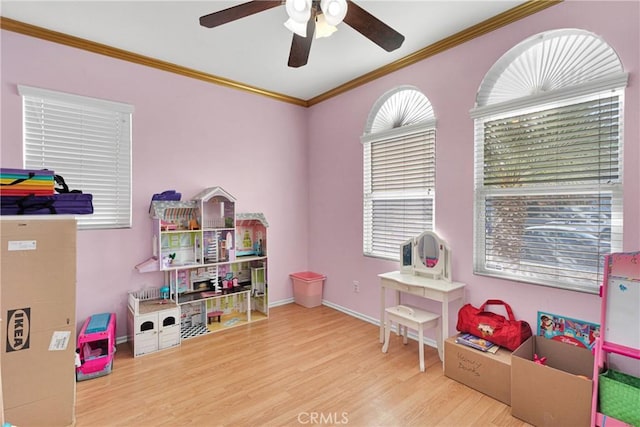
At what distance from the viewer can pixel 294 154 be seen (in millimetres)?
4324

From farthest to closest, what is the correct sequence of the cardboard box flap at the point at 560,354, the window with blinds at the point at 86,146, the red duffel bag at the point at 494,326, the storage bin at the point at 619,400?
the window with blinds at the point at 86,146 → the red duffel bag at the point at 494,326 → the cardboard box flap at the point at 560,354 → the storage bin at the point at 619,400

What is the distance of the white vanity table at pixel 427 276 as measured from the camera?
257 cm

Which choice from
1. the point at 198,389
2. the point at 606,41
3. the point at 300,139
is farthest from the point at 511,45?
the point at 198,389

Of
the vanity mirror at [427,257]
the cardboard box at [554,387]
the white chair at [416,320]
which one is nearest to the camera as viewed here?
the cardboard box at [554,387]

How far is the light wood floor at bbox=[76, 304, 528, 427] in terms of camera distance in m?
1.95

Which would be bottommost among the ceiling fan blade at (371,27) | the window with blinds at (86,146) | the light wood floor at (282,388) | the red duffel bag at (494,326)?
the light wood floor at (282,388)

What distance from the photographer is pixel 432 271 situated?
112 inches

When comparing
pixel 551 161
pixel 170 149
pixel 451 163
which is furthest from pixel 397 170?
pixel 170 149

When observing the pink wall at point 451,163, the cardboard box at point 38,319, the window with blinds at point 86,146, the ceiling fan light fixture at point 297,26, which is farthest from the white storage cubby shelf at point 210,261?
the ceiling fan light fixture at point 297,26

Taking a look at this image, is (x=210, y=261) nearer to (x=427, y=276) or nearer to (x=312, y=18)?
(x=427, y=276)

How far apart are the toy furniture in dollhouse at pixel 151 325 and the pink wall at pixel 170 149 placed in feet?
0.93

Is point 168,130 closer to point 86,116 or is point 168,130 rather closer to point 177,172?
point 177,172

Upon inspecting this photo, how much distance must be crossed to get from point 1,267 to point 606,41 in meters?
3.70

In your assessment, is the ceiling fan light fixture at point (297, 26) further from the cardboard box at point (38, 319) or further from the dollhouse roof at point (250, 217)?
the dollhouse roof at point (250, 217)
